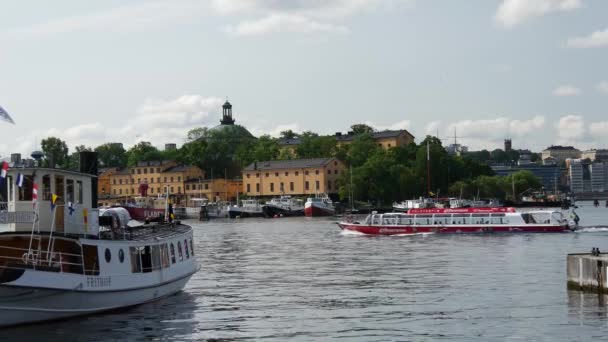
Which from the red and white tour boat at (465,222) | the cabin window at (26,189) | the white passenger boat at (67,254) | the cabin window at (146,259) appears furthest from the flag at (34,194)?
Answer: the red and white tour boat at (465,222)

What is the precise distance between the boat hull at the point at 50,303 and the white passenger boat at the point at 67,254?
37 mm

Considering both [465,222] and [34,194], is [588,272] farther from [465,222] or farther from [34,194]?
[465,222]

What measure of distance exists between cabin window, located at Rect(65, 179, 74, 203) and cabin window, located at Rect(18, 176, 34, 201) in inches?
62.6

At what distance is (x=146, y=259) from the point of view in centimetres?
4541

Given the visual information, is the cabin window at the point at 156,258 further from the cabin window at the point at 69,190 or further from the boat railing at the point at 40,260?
the boat railing at the point at 40,260

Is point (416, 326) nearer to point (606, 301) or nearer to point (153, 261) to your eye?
point (606, 301)

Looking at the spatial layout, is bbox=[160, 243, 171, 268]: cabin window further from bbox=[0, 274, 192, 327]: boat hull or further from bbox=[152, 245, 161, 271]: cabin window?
bbox=[0, 274, 192, 327]: boat hull

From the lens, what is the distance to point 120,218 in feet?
159

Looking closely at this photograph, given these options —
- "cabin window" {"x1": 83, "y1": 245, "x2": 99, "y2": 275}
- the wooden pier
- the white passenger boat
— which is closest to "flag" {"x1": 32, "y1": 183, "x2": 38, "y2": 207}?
the white passenger boat

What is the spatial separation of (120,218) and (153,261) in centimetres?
381

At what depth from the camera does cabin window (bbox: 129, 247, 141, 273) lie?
43.7 metres

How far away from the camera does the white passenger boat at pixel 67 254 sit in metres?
37.1

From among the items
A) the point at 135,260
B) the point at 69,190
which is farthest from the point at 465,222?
the point at 69,190

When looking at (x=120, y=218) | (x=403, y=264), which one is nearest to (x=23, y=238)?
(x=120, y=218)
